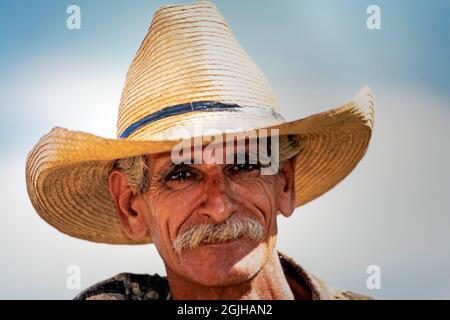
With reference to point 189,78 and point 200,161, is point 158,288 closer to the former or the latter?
point 200,161

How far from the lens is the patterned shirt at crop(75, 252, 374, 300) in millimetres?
3748

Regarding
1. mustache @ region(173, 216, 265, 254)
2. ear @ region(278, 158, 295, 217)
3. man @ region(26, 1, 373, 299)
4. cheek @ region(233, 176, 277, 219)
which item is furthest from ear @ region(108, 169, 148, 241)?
ear @ region(278, 158, 295, 217)

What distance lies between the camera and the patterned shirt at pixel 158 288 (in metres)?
3.75

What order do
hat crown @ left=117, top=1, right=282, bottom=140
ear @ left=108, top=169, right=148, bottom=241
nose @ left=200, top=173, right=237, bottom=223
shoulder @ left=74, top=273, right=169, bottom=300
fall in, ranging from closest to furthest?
nose @ left=200, top=173, right=237, bottom=223 < hat crown @ left=117, top=1, right=282, bottom=140 < ear @ left=108, top=169, right=148, bottom=241 < shoulder @ left=74, top=273, right=169, bottom=300

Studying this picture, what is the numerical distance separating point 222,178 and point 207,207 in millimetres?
150

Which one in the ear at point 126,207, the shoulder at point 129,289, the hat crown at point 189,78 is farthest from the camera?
the shoulder at point 129,289

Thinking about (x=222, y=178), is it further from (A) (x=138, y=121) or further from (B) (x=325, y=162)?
(B) (x=325, y=162)

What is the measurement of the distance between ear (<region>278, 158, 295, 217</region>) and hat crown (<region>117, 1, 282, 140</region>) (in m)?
0.30

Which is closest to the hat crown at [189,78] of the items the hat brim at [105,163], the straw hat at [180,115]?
the straw hat at [180,115]

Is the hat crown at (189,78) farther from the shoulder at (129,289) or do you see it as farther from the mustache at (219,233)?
the shoulder at (129,289)

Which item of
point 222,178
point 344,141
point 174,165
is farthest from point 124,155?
point 344,141

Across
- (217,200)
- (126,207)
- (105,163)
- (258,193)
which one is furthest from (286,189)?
(105,163)

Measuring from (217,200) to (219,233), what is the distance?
5.8 inches

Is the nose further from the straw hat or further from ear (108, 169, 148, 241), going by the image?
ear (108, 169, 148, 241)
